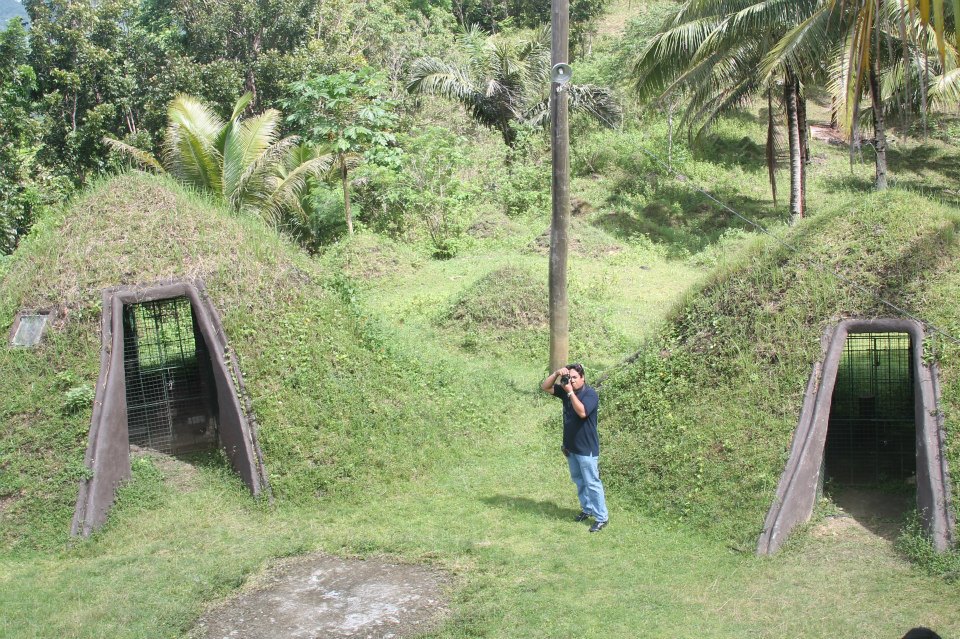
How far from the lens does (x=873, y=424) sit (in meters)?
8.45

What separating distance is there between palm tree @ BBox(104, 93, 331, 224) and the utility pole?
7.29 metres

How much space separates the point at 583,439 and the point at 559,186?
420 centimetres

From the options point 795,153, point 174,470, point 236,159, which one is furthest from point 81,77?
point 795,153

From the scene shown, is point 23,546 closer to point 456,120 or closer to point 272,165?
point 272,165

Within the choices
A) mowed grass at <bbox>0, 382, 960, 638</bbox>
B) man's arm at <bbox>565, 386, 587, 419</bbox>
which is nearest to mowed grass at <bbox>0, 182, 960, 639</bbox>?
mowed grass at <bbox>0, 382, 960, 638</bbox>

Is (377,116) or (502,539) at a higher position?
(377,116)

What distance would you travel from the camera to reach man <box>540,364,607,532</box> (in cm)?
758

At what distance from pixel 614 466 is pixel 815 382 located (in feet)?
6.89

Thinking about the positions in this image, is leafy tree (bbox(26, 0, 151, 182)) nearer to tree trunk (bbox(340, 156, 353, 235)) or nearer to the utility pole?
tree trunk (bbox(340, 156, 353, 235))

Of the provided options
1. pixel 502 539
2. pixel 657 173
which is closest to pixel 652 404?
pixel 502 539

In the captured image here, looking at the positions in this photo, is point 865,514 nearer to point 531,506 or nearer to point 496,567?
point 531,506

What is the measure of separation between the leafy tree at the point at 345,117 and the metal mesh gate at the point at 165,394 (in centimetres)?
813

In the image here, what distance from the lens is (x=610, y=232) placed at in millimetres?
19875

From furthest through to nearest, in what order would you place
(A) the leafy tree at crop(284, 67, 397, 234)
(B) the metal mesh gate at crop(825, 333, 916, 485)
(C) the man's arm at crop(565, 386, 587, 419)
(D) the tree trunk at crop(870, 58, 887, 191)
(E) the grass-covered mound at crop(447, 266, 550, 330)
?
(A) the leafy tree at crop(284, 67, 397, 234)
(D) the tree trunk at crop(870, 58, 887, 191)
(E) the grass-covered mound at crop(447, 266, 550, 330)
(B) the metal mesh gate at crop(825, 333, 916, 485)
(C) the man's arm at crop(565, 386, 587, 419)
